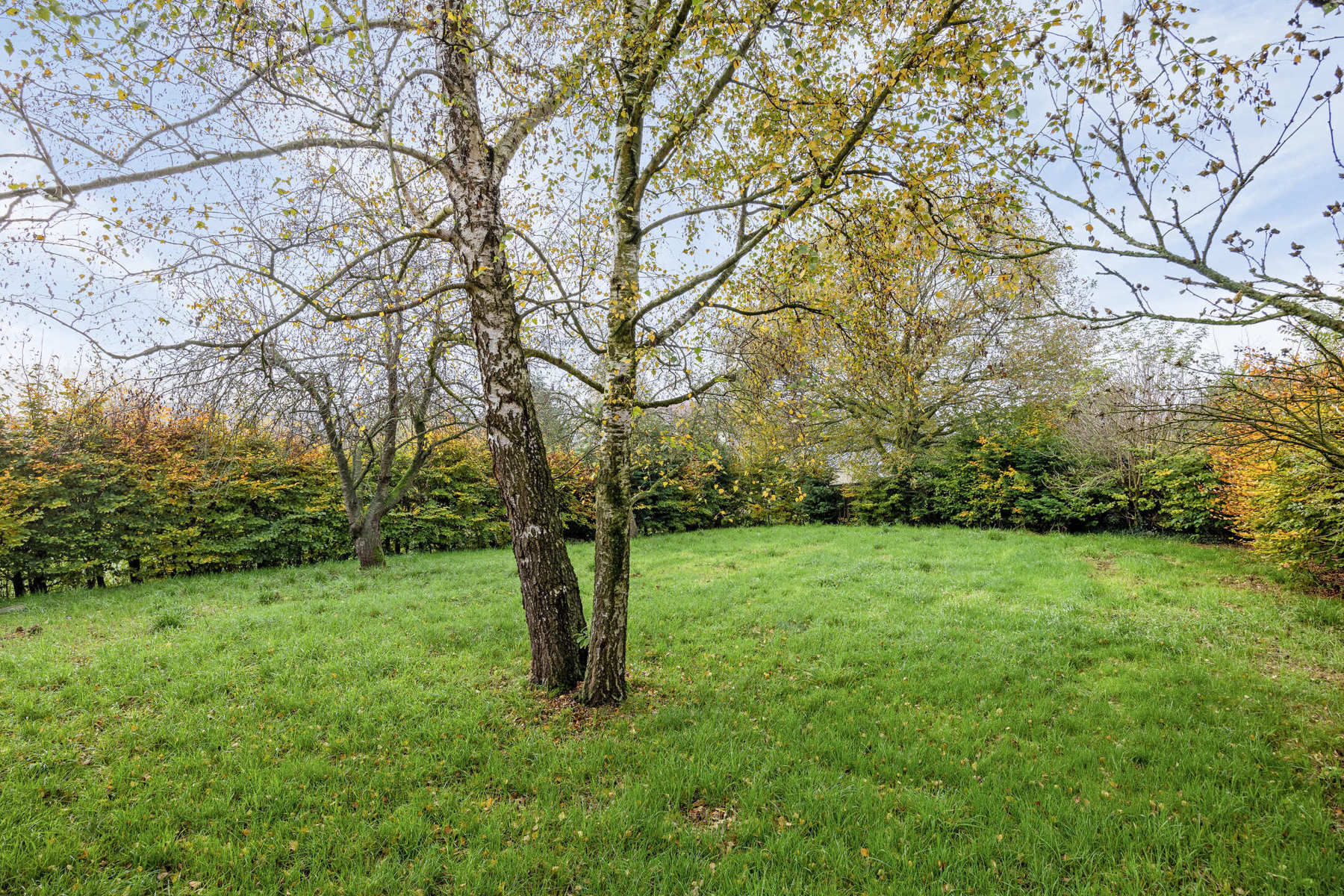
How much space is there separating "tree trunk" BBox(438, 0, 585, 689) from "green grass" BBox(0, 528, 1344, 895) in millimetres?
818

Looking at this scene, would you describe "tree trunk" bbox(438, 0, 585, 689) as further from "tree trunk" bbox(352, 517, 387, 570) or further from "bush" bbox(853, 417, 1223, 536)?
"bush" bbox(853, 417, 1223, 536)

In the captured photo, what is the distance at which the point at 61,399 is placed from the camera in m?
10.0

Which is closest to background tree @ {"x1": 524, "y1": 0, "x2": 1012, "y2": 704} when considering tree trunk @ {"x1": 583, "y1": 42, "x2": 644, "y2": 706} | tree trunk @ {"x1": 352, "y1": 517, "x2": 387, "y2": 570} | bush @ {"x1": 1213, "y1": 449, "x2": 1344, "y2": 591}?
tree trunk @ {"x1": 583, "y1": 42, "x2": 644, "y2": 706}

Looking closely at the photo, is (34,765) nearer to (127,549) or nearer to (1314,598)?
(127,549)

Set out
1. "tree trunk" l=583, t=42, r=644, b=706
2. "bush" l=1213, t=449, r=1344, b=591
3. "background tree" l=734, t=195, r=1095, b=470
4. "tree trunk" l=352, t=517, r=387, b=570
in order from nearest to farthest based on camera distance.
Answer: "background tree" l=734, t=195, r=1095, b=470
"tree trunk" l=583, t=42, r=644, b=706
"bush" l=1213, t=449, r=1344, b=591
"tree trunk" l=352, t=517, r=387, b=570

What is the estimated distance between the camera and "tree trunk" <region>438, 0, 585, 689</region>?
4.71 meters

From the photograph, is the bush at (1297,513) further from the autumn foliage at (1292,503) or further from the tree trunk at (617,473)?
the tree trunk at (617,473)

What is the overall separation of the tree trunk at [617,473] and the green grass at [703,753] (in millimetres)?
436

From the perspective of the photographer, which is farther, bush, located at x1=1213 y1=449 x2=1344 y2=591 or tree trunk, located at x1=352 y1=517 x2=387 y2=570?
tree trunk, located at x1=352 y1=517 x2=387 y2=570

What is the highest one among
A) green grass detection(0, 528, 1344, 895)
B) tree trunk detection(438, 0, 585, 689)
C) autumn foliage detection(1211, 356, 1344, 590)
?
tree trunk detection(438, 0, 585, 689)

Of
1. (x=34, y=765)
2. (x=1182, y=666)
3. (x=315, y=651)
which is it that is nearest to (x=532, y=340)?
(x=315, y=651)

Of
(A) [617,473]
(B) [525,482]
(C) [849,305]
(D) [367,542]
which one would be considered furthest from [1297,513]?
(D) [367,542]

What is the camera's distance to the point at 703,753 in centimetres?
396

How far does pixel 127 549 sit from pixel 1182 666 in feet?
56.3
